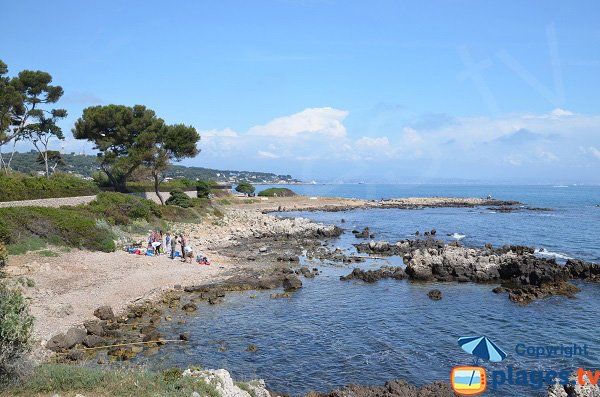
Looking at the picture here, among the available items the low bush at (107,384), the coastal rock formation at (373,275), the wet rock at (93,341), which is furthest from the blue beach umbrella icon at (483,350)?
the coastal rock formation at (373,275)

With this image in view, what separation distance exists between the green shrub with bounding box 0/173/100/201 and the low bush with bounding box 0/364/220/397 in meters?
30.0

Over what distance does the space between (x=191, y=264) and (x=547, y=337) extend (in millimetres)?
19895

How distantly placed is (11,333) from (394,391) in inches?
372

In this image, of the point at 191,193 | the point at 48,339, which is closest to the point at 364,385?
the point at 48,339

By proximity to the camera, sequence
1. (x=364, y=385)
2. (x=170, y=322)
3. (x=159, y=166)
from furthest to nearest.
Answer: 1. (x=159, y=166)
2. (x=170, y=322)
3. (x=364, y=385)

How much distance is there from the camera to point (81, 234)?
30219 millimetres

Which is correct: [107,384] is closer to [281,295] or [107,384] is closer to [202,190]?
[281,295]

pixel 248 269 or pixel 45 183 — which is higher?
pixel 45 183

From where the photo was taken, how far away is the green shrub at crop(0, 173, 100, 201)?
120 ft

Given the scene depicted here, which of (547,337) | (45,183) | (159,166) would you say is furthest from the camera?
(159,166)

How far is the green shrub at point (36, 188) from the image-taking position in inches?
1438

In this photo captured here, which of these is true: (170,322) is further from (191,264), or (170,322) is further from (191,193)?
(191,193)

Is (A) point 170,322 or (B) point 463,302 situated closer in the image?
(A) point 170,322

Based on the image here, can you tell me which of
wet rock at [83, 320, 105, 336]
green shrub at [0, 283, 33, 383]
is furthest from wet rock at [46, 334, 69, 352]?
green shrub at [0, 283, 33, 383]
